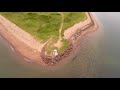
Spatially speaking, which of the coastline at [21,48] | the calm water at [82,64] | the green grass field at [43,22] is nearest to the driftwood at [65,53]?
the coastline at [21,48]

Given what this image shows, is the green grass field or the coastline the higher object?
the green grass field

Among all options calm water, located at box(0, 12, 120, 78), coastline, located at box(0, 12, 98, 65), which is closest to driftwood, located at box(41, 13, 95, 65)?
coastline, located at box(0, 12, 98, 65)

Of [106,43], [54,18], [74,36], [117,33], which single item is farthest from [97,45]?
[54,18]

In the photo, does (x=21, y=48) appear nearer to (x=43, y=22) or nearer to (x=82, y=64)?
(x=82, y=64)

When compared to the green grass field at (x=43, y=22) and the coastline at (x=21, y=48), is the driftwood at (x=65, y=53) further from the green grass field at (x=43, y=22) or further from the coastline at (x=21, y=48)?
the green grass field at (x=43, y=22)

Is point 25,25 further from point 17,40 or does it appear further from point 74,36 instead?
point 74,36

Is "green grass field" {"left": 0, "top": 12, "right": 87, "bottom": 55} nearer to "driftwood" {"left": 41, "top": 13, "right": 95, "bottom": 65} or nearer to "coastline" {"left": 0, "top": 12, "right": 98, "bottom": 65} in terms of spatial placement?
"driftwood" {"left": 41, "top": 13, "right": 95, "bottom": 65}
